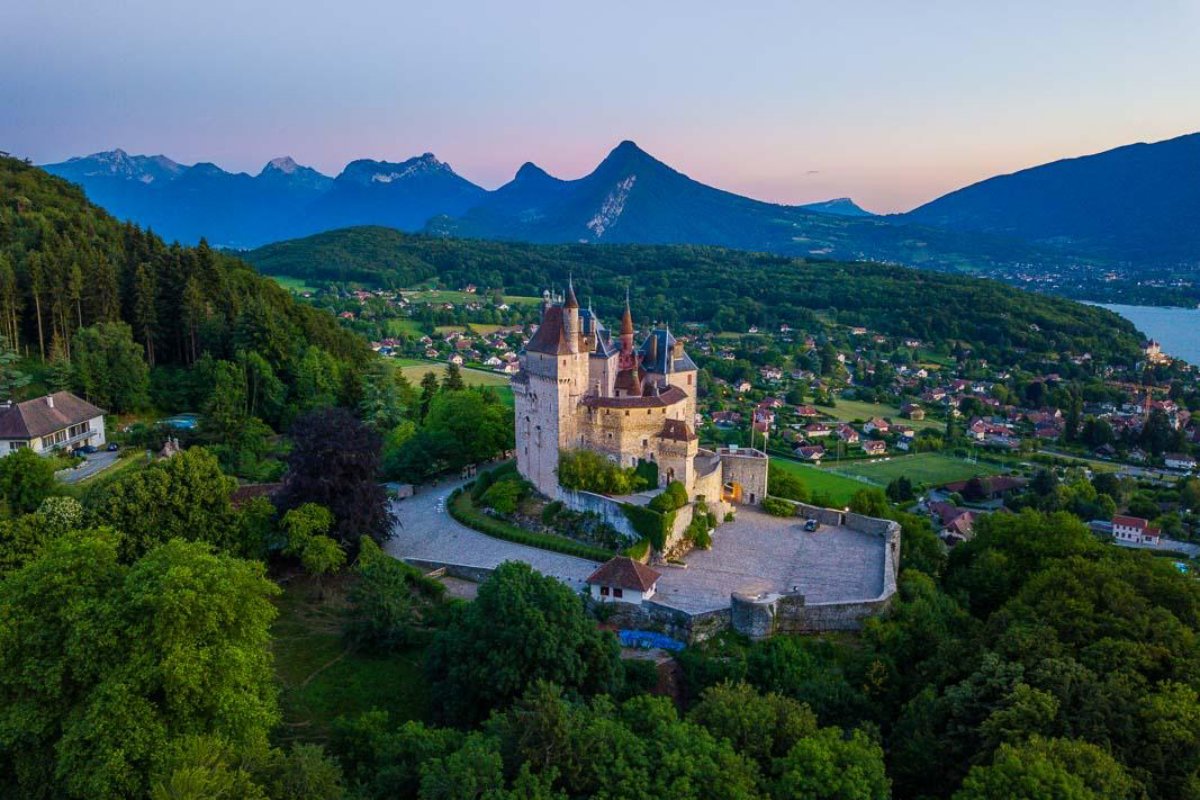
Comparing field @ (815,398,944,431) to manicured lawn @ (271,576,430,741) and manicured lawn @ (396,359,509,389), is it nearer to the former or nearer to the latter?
manicured lawn @ (396,359,509,389)

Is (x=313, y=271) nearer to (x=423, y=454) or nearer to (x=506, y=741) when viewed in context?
(x=423, y=454)

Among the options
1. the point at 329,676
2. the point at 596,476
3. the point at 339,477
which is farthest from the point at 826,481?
the point at 329,676

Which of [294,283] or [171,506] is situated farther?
[294,283]

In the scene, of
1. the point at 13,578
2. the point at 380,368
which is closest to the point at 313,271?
the point at 380,368

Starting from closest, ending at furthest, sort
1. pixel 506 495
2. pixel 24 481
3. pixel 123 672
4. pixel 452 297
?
pixel 123 672
pixel 24 481
pixel 506 495
pixel 452 297

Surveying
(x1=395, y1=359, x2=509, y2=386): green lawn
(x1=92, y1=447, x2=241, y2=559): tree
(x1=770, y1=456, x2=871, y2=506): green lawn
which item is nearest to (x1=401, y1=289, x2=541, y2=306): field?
(x1=395, y1=359, x2=509, y2=386): green lawn

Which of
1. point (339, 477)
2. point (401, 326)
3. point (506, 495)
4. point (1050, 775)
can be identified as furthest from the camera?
point (401, 326)

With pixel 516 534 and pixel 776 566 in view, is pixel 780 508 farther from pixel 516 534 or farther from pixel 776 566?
pixel 516 534
